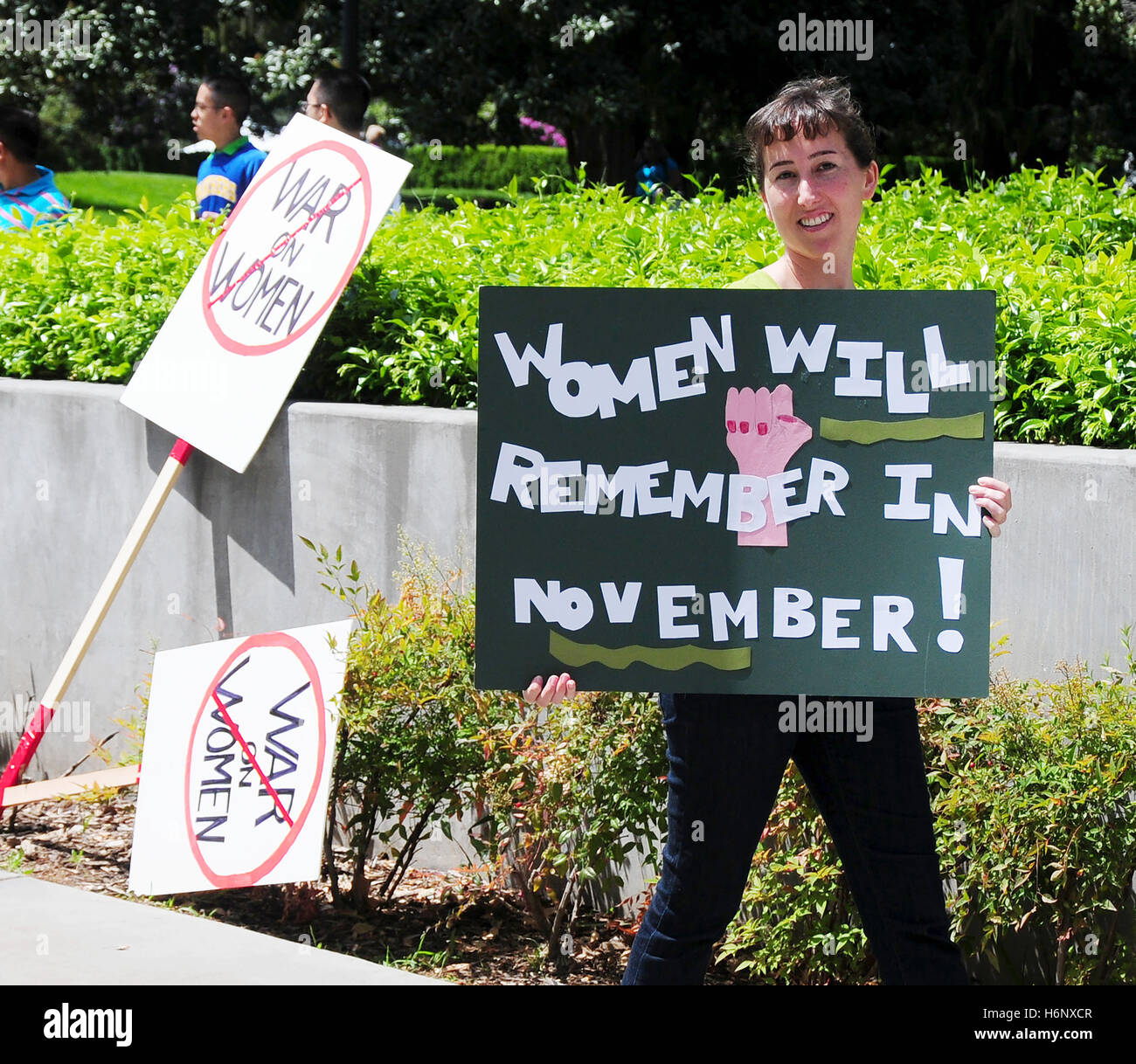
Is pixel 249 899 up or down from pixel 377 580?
down

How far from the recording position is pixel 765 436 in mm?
3078

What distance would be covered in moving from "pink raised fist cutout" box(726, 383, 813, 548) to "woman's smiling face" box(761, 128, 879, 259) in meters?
0.32

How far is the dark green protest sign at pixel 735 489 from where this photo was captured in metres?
3.02

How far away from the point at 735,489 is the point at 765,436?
12cm

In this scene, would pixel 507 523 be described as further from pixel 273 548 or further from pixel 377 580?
pixel 273 548

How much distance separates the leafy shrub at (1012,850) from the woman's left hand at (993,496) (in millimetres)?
840

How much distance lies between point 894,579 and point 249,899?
2.70 m

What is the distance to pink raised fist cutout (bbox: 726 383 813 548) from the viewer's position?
120 inches

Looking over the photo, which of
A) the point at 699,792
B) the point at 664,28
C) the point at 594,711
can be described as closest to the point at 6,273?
the point at 594,711

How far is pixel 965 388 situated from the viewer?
300 centimetres

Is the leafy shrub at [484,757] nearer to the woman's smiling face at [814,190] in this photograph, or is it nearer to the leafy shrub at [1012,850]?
the leafy shrub at [1012,850]

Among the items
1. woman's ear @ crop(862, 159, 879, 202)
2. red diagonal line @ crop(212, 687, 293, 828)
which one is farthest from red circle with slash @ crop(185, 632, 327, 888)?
woman's ear @ crop(862, 159, 879, 202)

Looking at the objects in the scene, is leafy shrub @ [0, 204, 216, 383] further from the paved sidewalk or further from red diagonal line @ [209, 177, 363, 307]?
the paved sidewalk

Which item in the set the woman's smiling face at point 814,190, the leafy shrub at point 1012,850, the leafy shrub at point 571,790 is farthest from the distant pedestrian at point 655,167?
the woman's smiling face at point 814,190
